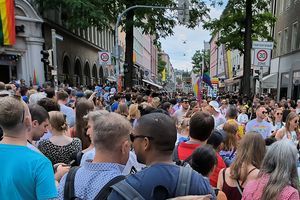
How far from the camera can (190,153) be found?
341 centimetres

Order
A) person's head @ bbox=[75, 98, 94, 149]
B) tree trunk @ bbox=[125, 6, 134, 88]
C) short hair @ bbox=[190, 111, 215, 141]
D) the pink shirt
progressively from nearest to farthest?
the pink shirt, short hair @ bbox=[190, 111, 215, 141], person's head @ bbox=[75, 98, 94, 149], tree trunk @ bbox=[125, 6, 134, 88]

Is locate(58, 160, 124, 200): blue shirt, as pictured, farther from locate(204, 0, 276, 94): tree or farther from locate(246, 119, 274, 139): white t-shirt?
locate(204, 0, 276, 94): tree

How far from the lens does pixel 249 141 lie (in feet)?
10.2

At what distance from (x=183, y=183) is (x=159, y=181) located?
5.0 inches

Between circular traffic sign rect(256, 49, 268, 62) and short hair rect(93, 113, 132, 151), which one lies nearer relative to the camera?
short hair rect(93, 113, 132, 151)

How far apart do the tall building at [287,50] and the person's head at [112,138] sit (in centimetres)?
2300

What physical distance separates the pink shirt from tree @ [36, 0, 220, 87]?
15.7 metres

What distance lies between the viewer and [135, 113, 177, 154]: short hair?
1.77m

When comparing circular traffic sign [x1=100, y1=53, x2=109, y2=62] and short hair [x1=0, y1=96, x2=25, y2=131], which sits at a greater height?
circular traffic sign [x1=100, y1=53, x2=109, y2=62]

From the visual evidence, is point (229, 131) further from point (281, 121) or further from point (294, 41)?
point (294, 41)

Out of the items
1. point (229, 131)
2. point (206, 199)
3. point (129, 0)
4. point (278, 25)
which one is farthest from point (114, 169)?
point (278, 25)

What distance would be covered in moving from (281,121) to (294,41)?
63.2ft

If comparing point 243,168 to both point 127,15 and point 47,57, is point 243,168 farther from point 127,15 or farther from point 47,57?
point 127,15

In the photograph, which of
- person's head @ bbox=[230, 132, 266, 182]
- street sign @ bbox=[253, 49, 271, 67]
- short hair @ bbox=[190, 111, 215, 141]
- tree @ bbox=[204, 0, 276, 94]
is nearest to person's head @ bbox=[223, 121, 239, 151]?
short hair @ bbox=[190, 111, 215, 141]
